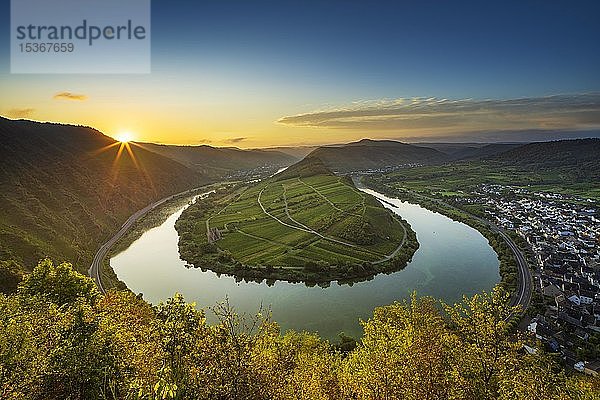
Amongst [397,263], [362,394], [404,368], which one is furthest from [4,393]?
[397,263]

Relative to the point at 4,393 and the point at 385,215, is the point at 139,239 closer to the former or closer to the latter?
the point at 385,215

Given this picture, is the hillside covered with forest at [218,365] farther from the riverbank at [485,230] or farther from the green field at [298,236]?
the riverbank at [485,230]

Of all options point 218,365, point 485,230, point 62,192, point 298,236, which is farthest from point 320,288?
point 62,192

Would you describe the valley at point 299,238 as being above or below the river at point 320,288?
above

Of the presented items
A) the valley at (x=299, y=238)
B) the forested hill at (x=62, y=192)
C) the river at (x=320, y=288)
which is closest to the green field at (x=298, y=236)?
the valley at (x=299, y=238)

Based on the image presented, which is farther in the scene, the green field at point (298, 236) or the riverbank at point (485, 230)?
the green field at point (298, 236)
